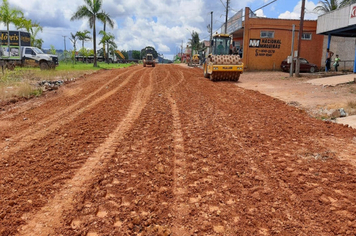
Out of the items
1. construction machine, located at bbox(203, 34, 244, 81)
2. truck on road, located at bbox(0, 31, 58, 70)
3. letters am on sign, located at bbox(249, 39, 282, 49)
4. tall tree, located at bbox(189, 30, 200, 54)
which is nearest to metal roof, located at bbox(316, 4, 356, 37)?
letters am on sign, located at bbox(249, 39, 282, 49)

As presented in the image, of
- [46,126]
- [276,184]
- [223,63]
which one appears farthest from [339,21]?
[46,126]

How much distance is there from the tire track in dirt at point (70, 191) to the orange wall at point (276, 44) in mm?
26238

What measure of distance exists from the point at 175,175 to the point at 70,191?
141cm

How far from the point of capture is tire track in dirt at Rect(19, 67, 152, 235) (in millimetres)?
2799

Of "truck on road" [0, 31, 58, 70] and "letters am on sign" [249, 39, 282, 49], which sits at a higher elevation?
"letters am on sign" [249, 39, 282, 49]

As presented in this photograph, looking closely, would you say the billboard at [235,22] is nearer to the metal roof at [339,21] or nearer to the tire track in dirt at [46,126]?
the metal roof at [339,21]

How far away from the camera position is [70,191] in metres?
3.46

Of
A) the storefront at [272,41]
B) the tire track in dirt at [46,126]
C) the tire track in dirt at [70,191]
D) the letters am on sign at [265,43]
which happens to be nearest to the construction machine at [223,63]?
the tire track in dirt at [46,126]

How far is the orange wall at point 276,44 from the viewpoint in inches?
1140

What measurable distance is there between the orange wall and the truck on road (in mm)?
19709

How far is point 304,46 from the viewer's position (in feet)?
97.5

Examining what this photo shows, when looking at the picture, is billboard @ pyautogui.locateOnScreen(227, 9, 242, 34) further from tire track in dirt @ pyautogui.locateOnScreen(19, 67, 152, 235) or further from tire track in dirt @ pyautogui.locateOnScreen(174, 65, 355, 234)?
tire track in dirt @ pyautogui.locateOnScreen(19, 67, 152, 235)

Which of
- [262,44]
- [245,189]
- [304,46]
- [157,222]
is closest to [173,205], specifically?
[157,222]

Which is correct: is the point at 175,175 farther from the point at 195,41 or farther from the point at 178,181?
Answer: the point at 195,41
